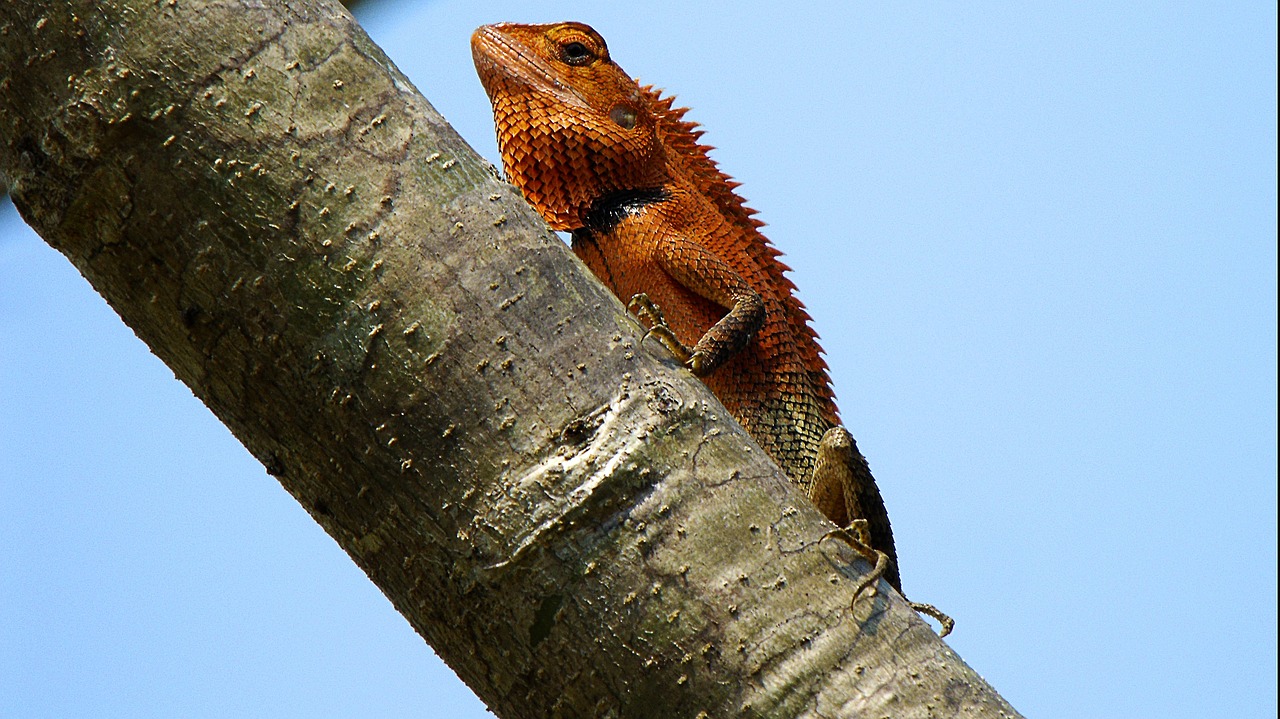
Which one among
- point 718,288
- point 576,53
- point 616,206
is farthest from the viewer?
point 576,53

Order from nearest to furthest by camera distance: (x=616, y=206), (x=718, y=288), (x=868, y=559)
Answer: (x=868, y=559), (x=718, y=288), (x=616, y=206)

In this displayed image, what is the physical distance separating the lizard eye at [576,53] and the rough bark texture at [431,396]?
9.95ft

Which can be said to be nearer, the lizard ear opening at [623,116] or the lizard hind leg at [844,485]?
the lizard hind leg at [844,485]

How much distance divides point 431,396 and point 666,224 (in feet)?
8.71

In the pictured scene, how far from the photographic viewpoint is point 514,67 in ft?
18.1

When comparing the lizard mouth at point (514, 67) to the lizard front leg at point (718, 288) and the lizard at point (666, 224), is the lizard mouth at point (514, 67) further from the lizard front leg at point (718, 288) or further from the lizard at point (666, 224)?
the lizard front leg at point (718, 288)

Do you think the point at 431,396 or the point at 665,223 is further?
the point at 665,223

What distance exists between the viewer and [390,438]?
100.0 inches

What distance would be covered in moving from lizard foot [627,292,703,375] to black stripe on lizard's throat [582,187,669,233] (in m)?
1.17

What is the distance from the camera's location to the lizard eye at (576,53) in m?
5.59

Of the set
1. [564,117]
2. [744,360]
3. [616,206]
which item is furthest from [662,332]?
[564,117]

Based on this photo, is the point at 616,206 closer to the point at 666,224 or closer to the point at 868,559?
the point at 666,224

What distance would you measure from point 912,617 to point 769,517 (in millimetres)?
402

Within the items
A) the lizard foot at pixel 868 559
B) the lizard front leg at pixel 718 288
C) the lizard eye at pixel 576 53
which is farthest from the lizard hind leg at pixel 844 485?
the lizard eye at pixel 576 53
